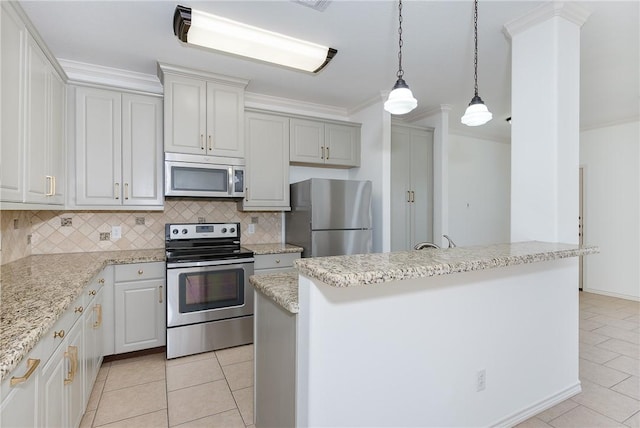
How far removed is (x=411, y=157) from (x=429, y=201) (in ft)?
2.09

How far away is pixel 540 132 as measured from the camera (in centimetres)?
208

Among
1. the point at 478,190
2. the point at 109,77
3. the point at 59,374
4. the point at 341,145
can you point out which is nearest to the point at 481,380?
the point at 59,374

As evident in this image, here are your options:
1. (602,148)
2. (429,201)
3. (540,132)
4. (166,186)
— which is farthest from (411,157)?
(602,148)

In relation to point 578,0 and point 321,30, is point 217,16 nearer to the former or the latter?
point 321,30

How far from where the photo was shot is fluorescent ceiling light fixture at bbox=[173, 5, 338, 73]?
2.17 m

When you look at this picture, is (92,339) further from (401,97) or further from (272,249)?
(401,97)

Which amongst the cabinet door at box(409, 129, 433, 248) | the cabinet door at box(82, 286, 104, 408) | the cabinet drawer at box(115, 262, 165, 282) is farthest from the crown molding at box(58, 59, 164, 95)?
the cabinet door at box(409, 129, 433, 248)

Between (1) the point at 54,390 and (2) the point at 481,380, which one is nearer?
(1) the point at 54,390

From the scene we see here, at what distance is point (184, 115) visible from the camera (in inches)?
116

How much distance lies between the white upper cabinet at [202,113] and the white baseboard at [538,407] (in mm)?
2897

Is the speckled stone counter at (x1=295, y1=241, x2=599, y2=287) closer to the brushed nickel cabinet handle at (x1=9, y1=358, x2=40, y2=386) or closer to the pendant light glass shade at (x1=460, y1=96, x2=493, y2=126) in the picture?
the pendant light glass shade at (x1=460, y1=96, x2=493, y2=126)

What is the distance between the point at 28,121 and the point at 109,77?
1.33 metres

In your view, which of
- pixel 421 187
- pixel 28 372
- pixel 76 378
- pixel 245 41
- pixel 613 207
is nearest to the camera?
pixel 28 372

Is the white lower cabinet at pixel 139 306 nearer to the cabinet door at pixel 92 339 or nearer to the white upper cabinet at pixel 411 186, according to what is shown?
the cabinet door at pixel 92 339
